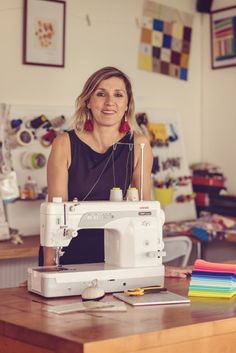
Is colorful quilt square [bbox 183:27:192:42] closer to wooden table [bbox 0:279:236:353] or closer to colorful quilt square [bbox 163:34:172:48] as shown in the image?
colorful quilt square [bbox 163:34:172:48]

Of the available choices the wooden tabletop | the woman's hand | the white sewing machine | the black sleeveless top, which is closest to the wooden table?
the white sewing machine

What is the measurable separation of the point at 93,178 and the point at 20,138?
53.8 inches

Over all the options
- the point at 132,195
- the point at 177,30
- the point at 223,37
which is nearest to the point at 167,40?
the point at 177,30

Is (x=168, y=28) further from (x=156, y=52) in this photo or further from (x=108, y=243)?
(x=108, y=243)

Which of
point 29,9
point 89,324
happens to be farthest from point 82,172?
point 29,9

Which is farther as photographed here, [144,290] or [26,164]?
[26,164]

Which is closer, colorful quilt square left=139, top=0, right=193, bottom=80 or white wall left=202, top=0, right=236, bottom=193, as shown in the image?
colorful quilt square left=139, top=0, right=193, bottom=80

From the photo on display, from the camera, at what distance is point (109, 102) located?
3.27 metres

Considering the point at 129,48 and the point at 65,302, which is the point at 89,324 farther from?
the point at 129,48

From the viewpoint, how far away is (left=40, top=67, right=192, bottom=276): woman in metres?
3.23

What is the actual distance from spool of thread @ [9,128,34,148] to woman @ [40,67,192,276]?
124 cm

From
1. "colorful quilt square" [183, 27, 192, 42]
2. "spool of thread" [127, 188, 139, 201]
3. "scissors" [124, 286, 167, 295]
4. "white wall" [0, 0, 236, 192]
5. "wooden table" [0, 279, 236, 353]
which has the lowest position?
"wooden table" [0, 279, 236, 353]

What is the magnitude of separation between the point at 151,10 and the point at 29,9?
1.03 meters

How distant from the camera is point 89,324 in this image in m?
2.32
